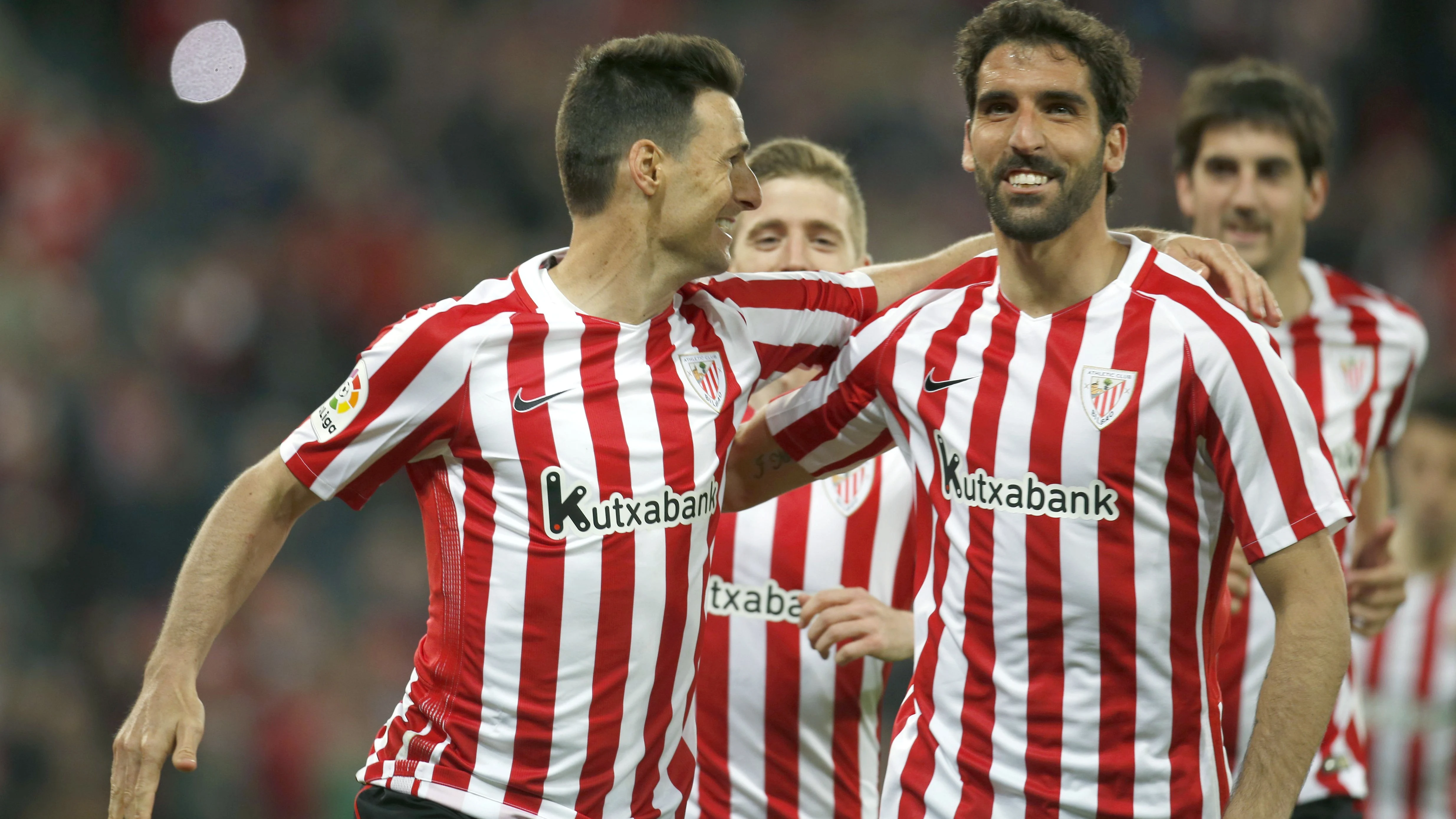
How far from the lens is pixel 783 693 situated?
327 cm

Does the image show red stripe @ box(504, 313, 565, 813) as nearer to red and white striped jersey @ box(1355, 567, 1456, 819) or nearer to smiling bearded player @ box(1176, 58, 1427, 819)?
smiling bearded player @ box(1176, 58, 1427, 819)

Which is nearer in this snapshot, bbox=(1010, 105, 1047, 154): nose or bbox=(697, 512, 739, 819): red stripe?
bbox=(1010, 105, 1047, 154): nose

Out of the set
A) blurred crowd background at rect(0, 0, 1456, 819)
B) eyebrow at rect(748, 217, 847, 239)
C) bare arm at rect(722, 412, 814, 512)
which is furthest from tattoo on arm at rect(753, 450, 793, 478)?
blurred crowd background at rect(0, 0, 1456, 819)

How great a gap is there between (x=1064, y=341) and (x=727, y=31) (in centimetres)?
808

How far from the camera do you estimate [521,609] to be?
255cm

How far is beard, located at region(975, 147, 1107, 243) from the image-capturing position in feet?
8.35

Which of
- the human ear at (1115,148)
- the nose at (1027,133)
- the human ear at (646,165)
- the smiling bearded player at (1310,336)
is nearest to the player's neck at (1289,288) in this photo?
the smiling bearded player at (1310,336)

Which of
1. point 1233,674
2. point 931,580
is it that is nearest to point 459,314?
point 931,580

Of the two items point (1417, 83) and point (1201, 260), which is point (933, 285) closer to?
point (1201, 260)

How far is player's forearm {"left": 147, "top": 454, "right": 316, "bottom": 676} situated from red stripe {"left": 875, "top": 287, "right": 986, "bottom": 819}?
1.17m

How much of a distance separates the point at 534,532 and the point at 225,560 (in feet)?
1.79

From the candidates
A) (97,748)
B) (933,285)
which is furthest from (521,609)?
(97,748)

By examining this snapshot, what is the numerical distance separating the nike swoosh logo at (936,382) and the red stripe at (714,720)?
770 mm

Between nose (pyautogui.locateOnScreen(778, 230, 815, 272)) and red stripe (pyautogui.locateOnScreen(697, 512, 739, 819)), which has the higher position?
nose (pyautogui.locateOnScreen(778, 230, 815, 272))
